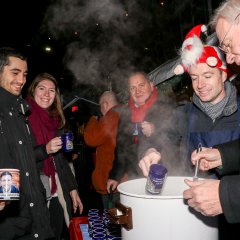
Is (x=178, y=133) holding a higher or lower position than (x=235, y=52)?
lower

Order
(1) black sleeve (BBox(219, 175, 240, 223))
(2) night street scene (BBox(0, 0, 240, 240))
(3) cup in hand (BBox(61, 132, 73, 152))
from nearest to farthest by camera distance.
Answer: (1) black sleeve (BBox(219, 175, 240, 223)) < (3) cup in hand (BBox(61, 132, 73, 152)) < (2) night street scene (BBox(0, 0, 240, 240))

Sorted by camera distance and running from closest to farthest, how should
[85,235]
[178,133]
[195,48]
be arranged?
[195,48] < [85,235] < [178,133]

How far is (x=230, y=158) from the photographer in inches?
75.7

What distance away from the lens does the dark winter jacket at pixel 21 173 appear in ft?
7.33

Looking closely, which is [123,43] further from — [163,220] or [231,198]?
[231,198]

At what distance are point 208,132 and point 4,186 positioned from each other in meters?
1.61

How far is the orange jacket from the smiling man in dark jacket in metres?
1.60

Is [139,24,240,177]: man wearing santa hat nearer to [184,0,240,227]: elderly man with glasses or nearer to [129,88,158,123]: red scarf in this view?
[184,0,240,227]: elderly man with glasses

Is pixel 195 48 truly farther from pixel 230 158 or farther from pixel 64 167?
pixel 64 167

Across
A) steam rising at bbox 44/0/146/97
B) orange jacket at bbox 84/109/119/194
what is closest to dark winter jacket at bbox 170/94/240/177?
orange jacket at bbox 84/109/119/194

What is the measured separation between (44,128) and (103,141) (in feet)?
3.35

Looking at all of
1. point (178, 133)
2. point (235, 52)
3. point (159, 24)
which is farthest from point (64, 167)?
point (159, 24)

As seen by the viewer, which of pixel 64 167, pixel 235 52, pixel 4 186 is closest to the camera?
pixel 4 186

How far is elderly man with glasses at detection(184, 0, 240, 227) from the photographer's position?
54.1 inches
